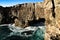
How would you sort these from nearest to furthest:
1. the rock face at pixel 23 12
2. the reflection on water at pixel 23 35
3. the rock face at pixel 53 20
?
1. the rock face at pixel 53 20
2. the reflection on water at pixel 23 35
3. the rock face at pixel 23 12

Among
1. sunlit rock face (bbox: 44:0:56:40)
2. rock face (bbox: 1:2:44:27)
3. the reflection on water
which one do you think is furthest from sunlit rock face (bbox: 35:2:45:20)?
sunlit rock face (bbox: 44:0:56:40)

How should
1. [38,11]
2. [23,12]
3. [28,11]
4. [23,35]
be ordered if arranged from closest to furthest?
[23,35], [38,11], [28,11], [23,12]

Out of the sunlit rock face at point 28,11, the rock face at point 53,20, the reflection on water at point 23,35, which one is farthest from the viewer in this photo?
the sunlit rock face at point 28,11

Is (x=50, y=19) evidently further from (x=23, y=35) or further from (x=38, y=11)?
(x=38, y=11)

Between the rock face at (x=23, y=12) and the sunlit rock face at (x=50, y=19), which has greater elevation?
the sunlit rock face at (x=50, y=19)

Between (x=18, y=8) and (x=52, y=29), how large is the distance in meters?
48.4

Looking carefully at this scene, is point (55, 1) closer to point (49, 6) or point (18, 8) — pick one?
point (49, 6)

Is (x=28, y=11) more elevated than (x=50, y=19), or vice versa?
(x=50, y=19)

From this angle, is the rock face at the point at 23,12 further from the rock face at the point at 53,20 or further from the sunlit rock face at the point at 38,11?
the rock face at the point at 53,20

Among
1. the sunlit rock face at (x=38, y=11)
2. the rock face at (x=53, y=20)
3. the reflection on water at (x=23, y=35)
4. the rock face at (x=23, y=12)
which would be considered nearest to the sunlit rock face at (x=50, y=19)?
the rock face at (x=53, y=20)

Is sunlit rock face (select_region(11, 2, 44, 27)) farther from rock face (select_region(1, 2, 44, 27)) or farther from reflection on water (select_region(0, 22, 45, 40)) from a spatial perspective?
reflection on water (select_region(0, 22, 45, 40))

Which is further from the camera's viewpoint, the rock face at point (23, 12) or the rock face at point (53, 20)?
the rock face at point (23, 12)

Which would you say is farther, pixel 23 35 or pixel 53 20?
pixel 23 35

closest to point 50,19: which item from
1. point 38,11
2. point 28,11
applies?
point 38,11
